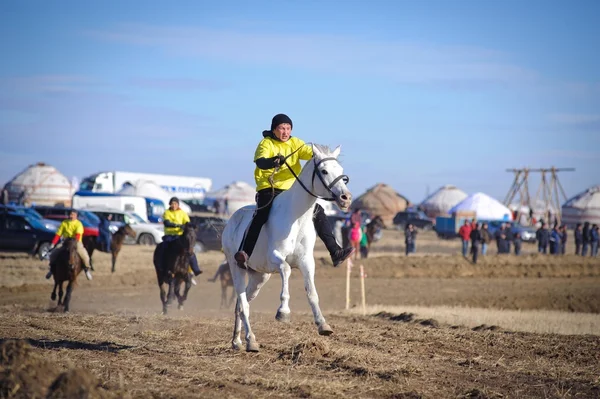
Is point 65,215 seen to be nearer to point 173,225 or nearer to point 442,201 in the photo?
point 173,225

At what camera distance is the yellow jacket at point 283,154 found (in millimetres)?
10680

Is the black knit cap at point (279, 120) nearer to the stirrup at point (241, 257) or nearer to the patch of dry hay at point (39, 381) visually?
the stirrup at point (241, 257)

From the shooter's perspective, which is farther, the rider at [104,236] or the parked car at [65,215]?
the parked car at [65,215]

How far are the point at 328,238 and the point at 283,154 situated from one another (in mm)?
1255

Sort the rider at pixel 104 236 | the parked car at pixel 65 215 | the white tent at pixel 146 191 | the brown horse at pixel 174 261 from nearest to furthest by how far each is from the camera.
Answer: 1. the brown horse at pixel 174 261
2. the rider at pixel 104 236
3. the parked car at pixel 65 215
4. the white tent at pixel 146 191

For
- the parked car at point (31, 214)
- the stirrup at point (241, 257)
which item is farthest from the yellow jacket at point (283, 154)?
the parked car at point (31, 214)

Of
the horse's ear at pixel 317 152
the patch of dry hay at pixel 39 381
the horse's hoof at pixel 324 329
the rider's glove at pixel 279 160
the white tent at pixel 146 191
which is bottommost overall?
the patch of dry hay at pixel 39 381

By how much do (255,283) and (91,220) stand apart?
2854cm

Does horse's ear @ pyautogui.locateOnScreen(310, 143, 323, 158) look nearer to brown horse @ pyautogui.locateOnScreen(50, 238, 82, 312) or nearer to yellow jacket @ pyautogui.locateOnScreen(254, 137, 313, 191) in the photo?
yellow jacket @ pyautogui.locateOnScreen(254, 137, 313, 191)

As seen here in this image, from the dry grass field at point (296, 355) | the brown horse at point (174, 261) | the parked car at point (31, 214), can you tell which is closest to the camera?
the dry grass field at point (296, 355)

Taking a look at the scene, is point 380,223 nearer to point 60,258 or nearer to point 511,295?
point 511,295

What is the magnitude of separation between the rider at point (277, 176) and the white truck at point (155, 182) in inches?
2412

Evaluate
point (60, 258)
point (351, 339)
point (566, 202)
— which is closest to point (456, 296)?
point (60, 258)

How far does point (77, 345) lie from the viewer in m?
11.5
